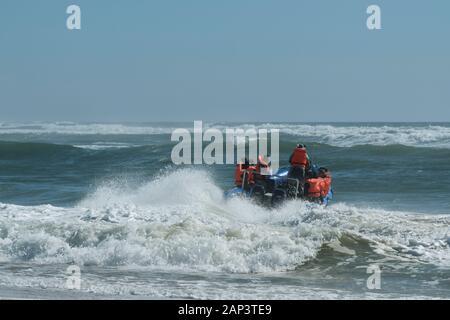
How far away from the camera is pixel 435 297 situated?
8.75 meters

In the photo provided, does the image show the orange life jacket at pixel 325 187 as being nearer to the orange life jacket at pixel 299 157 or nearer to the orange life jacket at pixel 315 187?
the orange life jacket at pixel 315 187

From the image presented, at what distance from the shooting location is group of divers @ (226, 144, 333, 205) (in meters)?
15.9

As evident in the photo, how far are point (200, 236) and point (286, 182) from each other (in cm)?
453

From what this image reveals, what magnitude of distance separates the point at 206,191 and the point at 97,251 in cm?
613

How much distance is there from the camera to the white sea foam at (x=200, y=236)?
431 inches

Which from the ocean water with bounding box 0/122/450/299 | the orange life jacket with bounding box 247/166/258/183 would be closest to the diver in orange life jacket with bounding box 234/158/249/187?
the orange life jacket with bounding box 247/166/258/183

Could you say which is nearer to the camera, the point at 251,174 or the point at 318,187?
the point at 318,187

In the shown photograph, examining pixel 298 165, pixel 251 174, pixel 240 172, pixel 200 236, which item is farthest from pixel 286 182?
pixel 200 236

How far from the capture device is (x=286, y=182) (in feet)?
52.5

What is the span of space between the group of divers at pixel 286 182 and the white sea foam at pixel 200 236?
64 centimetres

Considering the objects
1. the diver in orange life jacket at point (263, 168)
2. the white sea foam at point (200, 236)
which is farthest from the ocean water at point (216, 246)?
the diver in orange life jacket at point (263, 168)

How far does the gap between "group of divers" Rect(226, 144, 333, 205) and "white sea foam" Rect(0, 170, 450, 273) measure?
638mm

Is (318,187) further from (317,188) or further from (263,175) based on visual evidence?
(263,175)
